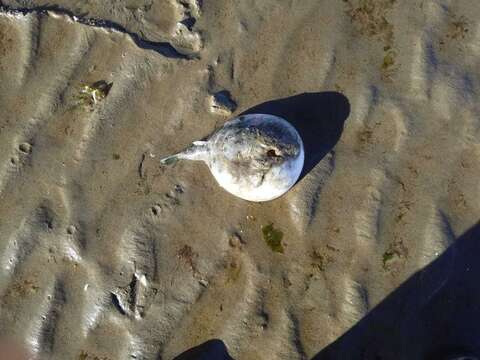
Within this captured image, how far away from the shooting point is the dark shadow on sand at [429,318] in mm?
3115

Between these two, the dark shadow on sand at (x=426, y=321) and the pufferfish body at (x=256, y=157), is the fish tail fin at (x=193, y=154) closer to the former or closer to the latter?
the pufferfish body at (x=256, y=157)

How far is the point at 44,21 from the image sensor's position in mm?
3172

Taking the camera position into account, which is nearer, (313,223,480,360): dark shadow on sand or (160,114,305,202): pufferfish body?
(160,114,305,202): pufferfish body

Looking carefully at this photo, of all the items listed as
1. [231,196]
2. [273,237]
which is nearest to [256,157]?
[231,196]

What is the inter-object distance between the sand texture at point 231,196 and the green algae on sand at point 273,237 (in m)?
0.01

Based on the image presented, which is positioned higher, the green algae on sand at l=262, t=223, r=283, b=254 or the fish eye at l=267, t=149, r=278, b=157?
the fish eye at l=267, t=149, r=278, b=157

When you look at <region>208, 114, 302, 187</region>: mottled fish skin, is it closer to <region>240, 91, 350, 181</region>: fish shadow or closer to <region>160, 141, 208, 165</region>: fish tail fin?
<region>160, 141, 208, 165</region>: fish tail fin

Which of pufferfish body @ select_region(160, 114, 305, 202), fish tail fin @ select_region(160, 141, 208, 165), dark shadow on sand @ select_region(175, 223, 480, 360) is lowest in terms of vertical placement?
dark shadow on sand @ select_region(175, 223, 480, 360)

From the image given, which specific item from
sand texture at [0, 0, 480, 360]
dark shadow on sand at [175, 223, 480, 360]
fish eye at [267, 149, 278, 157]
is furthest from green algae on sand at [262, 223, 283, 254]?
dark shadow on sand at [175, 223, 480, 360]

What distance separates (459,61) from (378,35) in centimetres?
69

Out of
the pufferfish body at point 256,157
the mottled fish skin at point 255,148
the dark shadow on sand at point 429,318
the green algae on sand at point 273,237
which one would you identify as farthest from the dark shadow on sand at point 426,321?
the mottled fish skin at point 255,148

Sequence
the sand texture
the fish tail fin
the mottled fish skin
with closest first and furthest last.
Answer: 1. the mottled fish skin
2. the fish tail fin
3. the sand texture

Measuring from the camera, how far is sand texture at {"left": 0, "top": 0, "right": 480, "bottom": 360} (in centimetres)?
311

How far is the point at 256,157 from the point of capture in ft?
8.96
